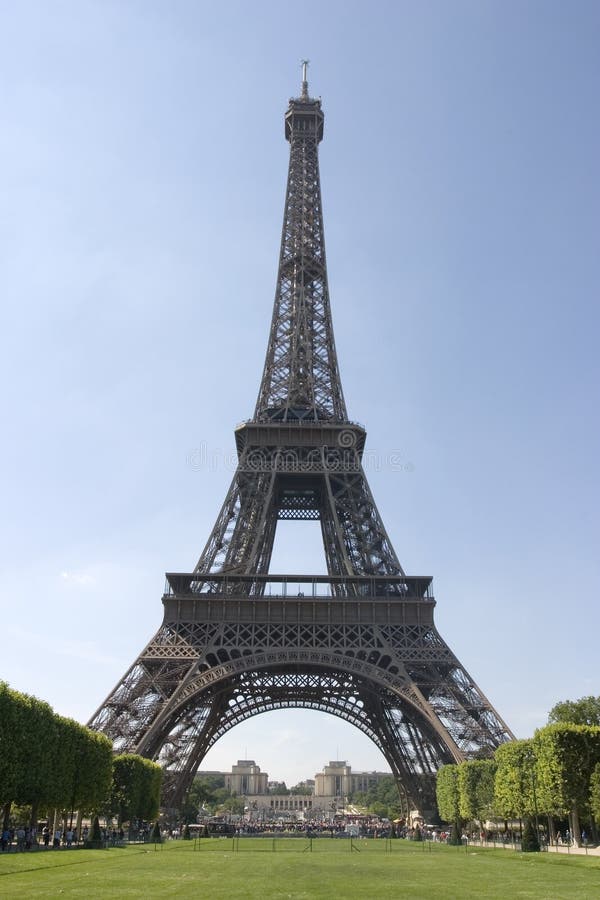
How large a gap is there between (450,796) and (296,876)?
27.2 m

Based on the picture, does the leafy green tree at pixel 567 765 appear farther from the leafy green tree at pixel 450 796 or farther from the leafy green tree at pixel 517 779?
the leafy green tree at pixel 450 796

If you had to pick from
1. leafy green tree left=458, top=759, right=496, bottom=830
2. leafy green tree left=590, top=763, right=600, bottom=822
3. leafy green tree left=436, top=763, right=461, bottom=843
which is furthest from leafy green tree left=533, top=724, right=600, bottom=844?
leafy green tree left=436, top=763, right=461, bottom=843

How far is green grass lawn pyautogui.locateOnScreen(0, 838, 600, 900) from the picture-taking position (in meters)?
19.2

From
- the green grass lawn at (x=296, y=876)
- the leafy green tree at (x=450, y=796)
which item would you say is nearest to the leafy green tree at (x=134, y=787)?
the green grass lawn at (x=296, y=876)

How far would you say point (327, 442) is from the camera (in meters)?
61.7

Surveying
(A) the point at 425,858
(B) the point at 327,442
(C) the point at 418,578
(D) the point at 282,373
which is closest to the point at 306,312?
(D) the point at 282,373

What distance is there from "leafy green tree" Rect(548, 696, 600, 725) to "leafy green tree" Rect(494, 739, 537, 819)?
2590cm

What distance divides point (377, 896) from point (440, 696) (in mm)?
32794

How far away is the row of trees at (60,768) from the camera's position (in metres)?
35.7

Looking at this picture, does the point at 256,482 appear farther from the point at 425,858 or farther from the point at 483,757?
the point at 425,858

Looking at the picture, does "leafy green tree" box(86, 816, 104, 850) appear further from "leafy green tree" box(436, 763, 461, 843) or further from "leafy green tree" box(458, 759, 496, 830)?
"leafy green tree" box(436, 763, 461, 843)

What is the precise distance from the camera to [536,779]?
4144cm

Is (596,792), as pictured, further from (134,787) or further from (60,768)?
(60,768)

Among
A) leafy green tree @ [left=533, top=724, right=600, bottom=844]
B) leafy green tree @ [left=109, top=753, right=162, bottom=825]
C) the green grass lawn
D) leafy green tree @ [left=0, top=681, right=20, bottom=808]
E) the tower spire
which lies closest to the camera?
the green grass lawn
